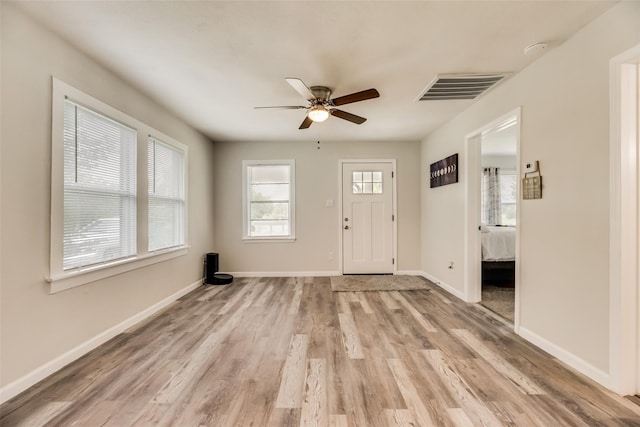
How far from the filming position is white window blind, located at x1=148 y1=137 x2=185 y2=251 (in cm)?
324

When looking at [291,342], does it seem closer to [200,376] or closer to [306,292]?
[200,376]

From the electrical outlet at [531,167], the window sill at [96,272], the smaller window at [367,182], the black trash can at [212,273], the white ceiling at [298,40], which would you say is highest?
the white ceiling at [298,40]

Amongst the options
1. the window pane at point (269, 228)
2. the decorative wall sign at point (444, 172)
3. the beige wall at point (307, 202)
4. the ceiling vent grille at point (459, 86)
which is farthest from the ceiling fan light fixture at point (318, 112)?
the window pane at point (269, 228)

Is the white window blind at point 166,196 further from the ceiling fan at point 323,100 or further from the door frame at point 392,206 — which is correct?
the door frame at point 392,206

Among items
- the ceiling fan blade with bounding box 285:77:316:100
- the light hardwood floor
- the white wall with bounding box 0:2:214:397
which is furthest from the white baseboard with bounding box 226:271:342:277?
the ceiling fan blade with bounding box 285:77:316:100

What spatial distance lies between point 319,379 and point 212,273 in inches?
124

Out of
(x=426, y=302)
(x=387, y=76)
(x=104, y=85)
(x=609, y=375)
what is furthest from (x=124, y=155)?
(x=609, y=375)

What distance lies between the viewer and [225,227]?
504 cm

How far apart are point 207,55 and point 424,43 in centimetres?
170

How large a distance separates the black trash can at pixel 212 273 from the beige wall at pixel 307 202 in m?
0.46

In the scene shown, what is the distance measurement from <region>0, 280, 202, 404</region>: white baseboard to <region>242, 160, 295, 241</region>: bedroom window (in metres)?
2.15

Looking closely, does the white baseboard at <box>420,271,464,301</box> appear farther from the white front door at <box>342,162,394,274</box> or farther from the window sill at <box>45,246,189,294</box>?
the window sill at <box>45,246,189,294</box>

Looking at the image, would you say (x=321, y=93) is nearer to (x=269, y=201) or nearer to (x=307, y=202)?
(x=307, y=202)

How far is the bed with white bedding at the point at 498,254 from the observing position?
13.5 feet
